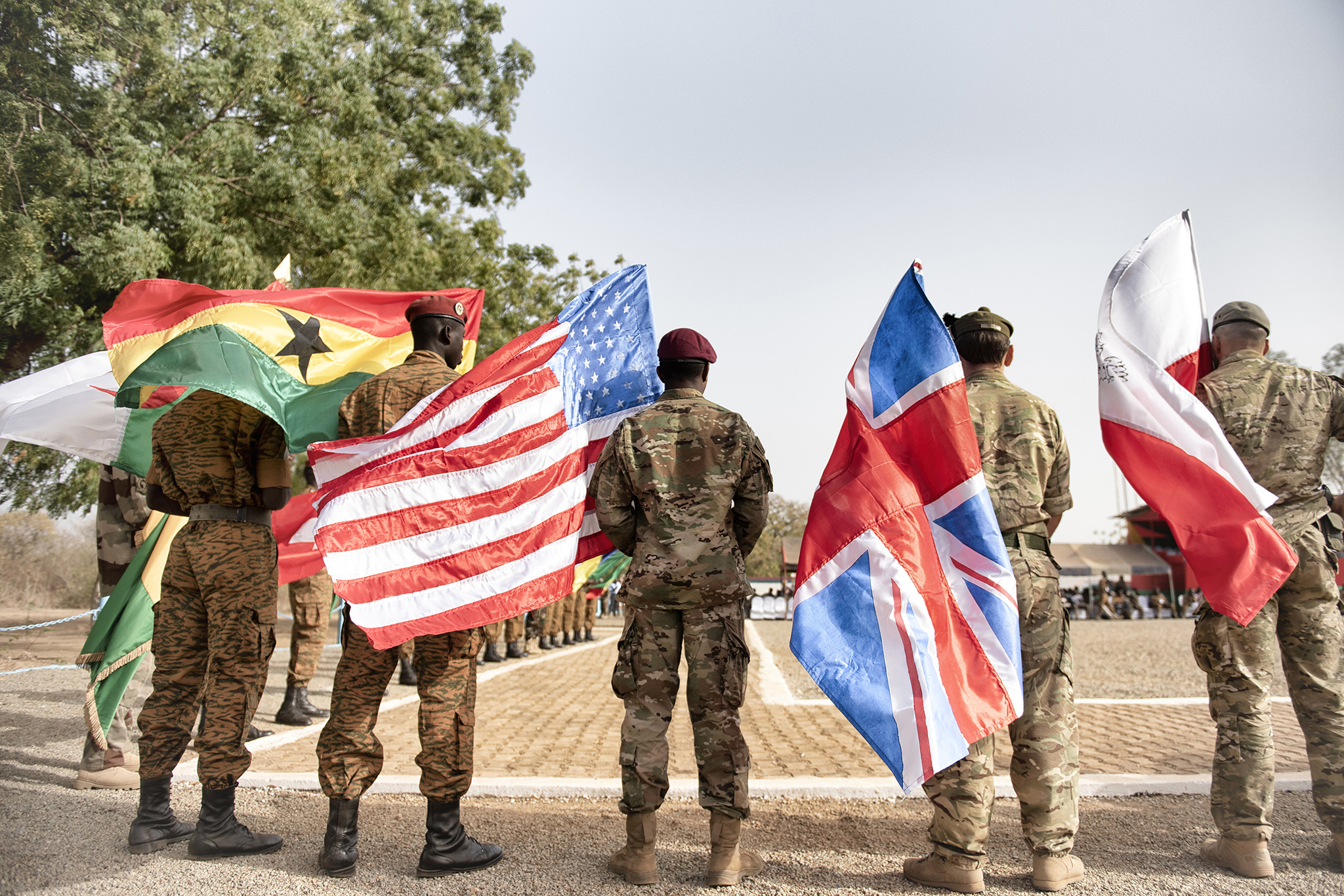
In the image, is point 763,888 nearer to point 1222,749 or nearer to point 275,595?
point 1222,749

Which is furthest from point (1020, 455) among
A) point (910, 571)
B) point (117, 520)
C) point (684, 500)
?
point (117, 520)

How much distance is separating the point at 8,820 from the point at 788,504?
88735 millimetres

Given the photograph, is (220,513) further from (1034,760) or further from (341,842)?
(1034,760)

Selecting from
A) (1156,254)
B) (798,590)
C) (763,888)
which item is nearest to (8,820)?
(763,888)

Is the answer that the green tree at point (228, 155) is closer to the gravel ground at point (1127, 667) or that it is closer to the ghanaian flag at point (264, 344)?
the ghanaian flag at point (264, 344)

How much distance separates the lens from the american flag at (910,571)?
331 centimetres

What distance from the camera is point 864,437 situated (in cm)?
384

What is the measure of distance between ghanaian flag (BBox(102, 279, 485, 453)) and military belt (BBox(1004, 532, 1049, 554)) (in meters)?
3.12

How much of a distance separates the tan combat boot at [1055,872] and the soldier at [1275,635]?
0.72 metres

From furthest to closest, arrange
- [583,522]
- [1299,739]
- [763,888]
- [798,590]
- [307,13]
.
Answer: [307,13] < [1299,739] < [583,522] < [798,590] < [763,888]

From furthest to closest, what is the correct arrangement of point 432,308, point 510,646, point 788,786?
1. point 510,646
2. point 788,786
3. point 432,308

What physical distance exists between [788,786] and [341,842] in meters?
2.47

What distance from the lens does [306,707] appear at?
7.61m

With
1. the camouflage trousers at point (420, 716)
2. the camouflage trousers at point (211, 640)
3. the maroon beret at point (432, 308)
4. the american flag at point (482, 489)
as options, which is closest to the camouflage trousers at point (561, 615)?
the american flag at point (482, 489)
